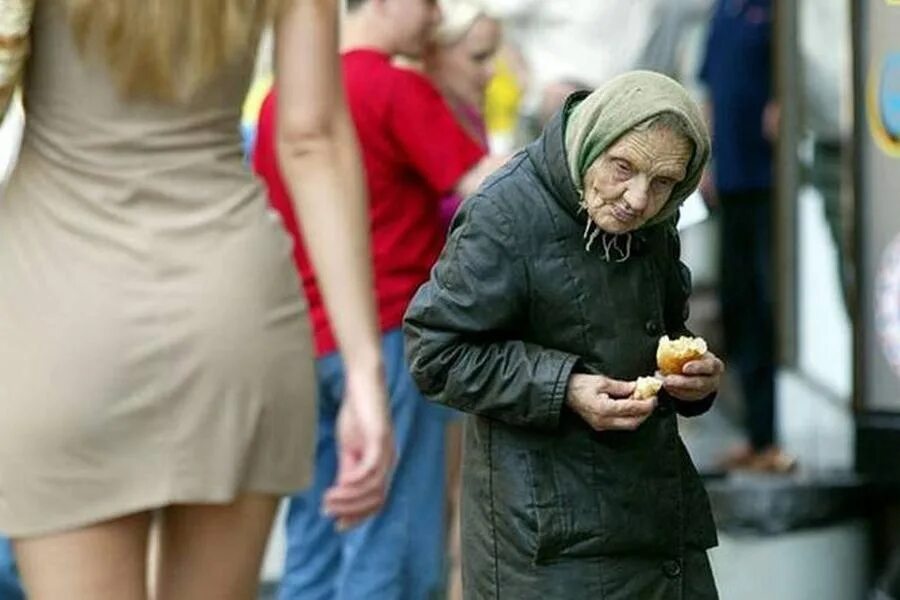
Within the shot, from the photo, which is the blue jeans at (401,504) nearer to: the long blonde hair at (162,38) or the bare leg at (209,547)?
the bare leg at (209,547)

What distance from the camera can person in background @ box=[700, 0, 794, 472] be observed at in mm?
9438

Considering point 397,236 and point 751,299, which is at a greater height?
point 397,236

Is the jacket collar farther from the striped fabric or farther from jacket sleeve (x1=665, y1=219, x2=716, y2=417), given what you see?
the striped fabric

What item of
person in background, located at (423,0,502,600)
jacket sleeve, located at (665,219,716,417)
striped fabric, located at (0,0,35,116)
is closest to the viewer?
striped fabric, located at (0,0,35,116)

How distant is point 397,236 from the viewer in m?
5.73

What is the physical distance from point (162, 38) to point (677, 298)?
2.66 feet

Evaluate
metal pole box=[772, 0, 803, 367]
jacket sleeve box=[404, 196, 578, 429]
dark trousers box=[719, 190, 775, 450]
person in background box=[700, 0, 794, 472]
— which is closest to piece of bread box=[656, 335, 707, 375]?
jacket sleeve box=[404, 196, 578, 429]

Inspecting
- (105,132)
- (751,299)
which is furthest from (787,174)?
(105,132)

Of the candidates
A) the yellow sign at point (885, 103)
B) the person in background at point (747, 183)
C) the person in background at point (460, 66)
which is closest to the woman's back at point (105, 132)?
the person in background at point (460, 66)

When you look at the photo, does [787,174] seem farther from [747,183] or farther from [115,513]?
[115,513]

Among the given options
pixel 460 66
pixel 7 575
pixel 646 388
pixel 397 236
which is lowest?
pixel 7 575

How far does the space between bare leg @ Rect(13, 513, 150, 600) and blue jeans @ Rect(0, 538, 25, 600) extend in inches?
52.6

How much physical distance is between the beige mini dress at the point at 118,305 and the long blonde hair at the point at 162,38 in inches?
1.2

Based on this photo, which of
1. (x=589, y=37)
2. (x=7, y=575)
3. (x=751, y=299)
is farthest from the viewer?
(x=589, y=37)
